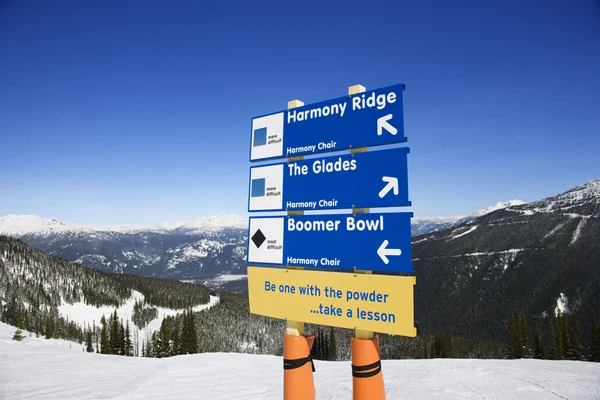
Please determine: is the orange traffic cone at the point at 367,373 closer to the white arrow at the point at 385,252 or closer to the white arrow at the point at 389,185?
the white arrow at the point at 385,252

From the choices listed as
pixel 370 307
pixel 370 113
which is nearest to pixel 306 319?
pixel 370 307

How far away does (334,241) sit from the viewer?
7.14 meters

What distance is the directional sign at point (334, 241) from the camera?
20.6ft

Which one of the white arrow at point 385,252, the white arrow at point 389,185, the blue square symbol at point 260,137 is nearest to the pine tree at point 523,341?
the white arrow at point 385,252

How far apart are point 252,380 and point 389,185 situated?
12.2m

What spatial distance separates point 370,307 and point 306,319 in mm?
1481

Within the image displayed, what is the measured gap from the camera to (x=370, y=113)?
6.91 meters

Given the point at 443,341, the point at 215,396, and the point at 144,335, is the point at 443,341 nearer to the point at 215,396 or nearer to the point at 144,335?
the point at 215,396

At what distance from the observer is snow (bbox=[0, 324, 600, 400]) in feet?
41.4

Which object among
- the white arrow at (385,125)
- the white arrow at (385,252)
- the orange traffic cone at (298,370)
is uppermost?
the white arrow at (385,125)

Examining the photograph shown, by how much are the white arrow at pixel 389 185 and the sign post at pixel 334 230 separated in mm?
18

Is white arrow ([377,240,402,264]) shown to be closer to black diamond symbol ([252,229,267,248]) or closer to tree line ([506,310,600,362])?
black diamond symbol ([252,229,267,248])

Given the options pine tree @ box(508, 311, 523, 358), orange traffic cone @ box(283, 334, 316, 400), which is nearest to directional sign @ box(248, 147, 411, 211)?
orange traffic cone @ box(283, 334, 316, 400)

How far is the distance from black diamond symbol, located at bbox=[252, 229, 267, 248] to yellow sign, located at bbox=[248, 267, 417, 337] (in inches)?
22.2
